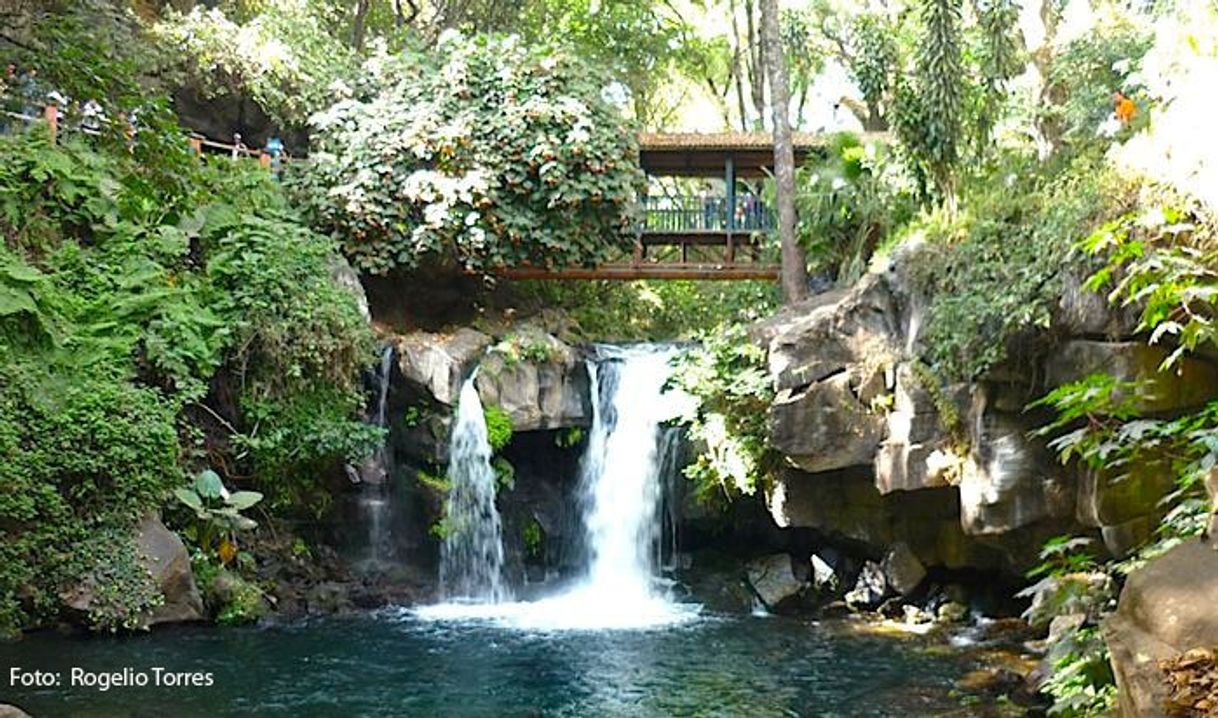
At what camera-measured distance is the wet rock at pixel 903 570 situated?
42.6 ft

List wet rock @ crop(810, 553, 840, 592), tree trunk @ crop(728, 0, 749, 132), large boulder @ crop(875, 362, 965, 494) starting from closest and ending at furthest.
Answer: large boulder @ crop(875, 362, 965, 494) < wet rock @ crop(810, 553, 840, 592) < tree trunk @ crop(728, 0, 749, 132)

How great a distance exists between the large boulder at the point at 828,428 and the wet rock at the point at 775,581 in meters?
1.95

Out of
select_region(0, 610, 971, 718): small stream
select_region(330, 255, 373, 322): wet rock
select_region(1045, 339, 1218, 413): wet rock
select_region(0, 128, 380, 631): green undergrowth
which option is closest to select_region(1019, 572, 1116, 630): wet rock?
select_region(1045, 339, 1218, 413): wet rock

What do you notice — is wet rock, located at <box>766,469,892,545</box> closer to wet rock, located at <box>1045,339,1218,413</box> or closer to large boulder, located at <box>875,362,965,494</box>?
large boulder, located at <box>875,362,965,494</box>

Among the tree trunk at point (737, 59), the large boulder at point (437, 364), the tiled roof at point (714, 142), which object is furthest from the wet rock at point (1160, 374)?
the tree trunk at point (737, 59)

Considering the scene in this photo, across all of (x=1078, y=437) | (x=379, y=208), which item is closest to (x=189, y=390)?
(x=379, y=208)

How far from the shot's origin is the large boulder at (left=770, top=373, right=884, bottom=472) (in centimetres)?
1244

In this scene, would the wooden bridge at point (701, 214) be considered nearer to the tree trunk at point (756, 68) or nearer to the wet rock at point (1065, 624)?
the tree trunk at point (756, 68)

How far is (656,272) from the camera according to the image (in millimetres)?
17250

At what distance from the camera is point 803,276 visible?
16.7m

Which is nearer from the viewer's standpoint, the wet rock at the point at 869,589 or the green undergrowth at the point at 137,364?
the green undergrowth at the point at 137,364

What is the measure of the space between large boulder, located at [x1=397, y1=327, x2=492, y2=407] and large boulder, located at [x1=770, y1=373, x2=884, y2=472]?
4.58m

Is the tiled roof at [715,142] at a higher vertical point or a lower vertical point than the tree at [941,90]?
higher

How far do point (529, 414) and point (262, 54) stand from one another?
871cm
